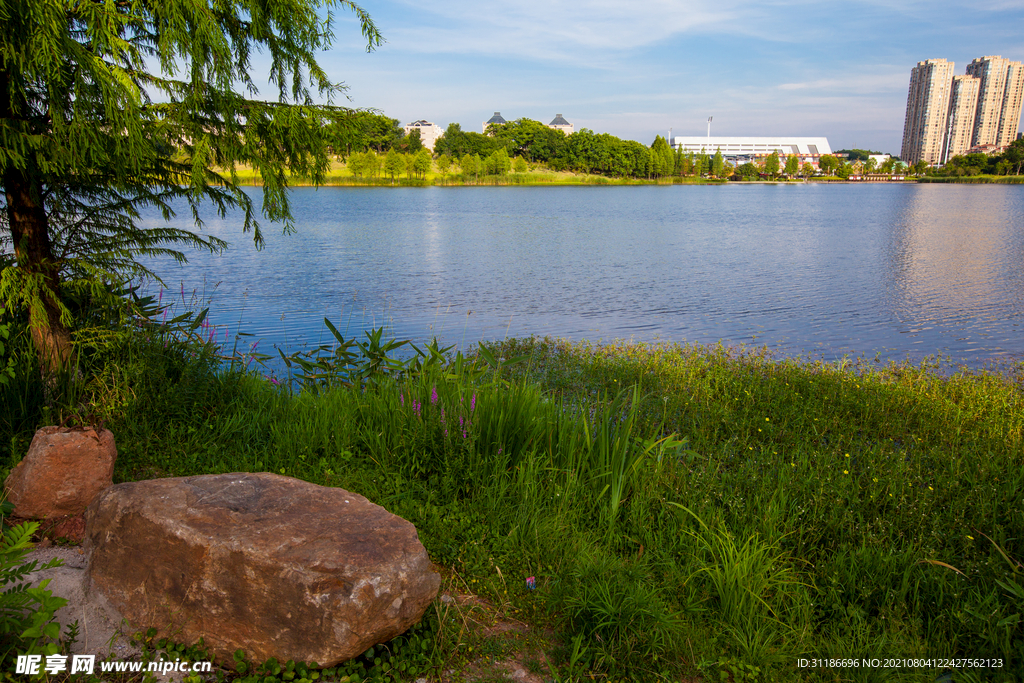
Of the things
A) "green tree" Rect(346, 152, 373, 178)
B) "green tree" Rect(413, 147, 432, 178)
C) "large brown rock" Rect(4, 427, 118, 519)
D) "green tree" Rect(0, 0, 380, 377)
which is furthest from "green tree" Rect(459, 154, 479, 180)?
"large brown rock" Rect(4, 427, 118, 519)

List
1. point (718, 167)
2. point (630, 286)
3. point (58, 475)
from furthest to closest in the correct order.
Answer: point (718, 167) < point (630, 286) < point (58, 475)

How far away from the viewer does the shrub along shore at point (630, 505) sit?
2906mm

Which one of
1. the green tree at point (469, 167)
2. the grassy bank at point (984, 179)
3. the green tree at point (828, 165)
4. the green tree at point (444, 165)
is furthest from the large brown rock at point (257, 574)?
the green tree at point (828, 165)

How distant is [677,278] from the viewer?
61.3 feet

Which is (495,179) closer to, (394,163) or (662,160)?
(394,163)

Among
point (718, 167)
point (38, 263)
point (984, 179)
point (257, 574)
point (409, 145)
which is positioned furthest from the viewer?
point (718, 167)

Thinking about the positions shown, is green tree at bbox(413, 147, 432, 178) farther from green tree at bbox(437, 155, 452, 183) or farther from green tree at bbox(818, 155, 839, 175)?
green tree at bbox(818, 155, 839, 175)

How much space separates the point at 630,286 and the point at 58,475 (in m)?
15.4

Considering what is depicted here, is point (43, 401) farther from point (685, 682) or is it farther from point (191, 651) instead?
point (685, 682)

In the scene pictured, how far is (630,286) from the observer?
56.7ft

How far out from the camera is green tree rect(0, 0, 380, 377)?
12.7 feet

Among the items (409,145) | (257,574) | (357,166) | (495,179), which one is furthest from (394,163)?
(257,574)

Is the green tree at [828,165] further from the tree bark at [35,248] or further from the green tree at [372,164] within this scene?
the tree bark at [35,248]

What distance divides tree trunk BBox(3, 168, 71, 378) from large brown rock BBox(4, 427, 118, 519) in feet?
4.56
